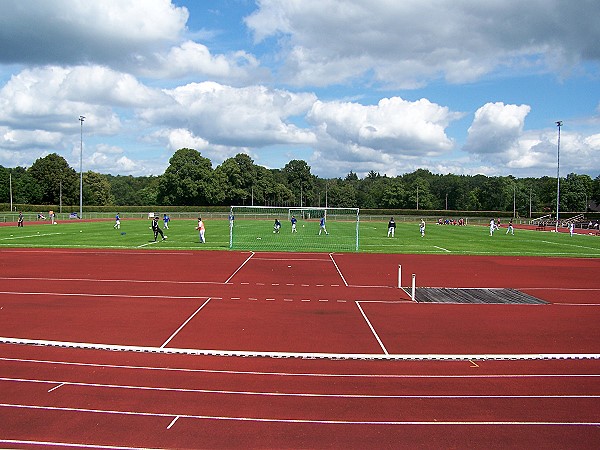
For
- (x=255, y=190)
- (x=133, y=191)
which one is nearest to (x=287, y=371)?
(x=255, y=190)

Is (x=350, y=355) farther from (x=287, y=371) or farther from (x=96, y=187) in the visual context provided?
(x=96, y=187)

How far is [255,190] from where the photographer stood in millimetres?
122938

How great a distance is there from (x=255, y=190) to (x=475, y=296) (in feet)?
350

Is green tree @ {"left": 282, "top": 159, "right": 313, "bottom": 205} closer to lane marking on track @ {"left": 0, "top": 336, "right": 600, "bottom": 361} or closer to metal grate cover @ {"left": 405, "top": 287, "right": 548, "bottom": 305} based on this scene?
metal grate cover @ {"left": 405, "top": 287, "right": 548, "bottom": 305}

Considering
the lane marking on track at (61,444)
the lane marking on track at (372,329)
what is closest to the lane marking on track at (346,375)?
the lane marking on track at (372,329)

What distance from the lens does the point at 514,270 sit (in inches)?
1018

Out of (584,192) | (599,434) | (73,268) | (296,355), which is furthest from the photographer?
(584,192)

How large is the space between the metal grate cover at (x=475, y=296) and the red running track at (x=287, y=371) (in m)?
0.81

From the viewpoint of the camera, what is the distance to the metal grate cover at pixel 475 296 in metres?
17.3

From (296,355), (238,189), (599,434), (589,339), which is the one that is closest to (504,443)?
(599,434)

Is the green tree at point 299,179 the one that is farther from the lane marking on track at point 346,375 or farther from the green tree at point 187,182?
A: the lane marking on track at point 346,375

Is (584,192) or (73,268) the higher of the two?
(584,192)

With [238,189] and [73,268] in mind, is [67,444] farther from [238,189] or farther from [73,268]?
[238,189]

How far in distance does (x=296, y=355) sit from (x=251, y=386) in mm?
2015
